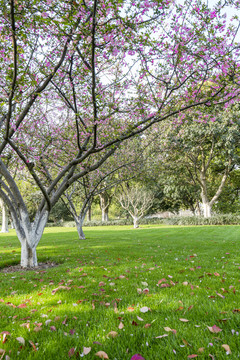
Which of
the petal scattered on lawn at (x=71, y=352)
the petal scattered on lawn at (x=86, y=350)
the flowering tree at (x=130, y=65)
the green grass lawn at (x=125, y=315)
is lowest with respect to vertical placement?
the green grass lawn at (x=125, y=315)

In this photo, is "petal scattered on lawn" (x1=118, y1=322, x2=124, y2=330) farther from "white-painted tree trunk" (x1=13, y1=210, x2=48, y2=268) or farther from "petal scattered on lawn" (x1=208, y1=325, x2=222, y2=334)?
"white-painted tree trunk" (x1=13, y1=210, x2=48, y2=268)

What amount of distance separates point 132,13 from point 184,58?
203cm

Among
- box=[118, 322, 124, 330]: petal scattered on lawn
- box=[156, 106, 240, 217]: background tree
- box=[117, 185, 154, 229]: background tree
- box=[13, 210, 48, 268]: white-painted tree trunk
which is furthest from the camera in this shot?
box=[117, 185, 154, 229]: background tree

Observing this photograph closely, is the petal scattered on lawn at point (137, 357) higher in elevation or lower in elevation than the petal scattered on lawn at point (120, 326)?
higher

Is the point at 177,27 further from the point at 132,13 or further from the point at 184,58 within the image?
the point at 132,13

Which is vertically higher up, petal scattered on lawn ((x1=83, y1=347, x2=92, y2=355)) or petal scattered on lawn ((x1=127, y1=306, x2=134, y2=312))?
petal scattered on lawn ((x1=83, y1=347, x2=92, y2=355))

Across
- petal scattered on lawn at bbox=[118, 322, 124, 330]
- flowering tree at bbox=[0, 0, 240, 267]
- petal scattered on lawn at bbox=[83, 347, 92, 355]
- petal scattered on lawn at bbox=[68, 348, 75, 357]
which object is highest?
flowering tree at bbox=[0, 0, 240, 267]

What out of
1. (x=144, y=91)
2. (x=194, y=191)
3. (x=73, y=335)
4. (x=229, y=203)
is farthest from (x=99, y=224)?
(x=73, y=335)

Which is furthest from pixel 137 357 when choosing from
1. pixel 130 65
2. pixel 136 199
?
pixel 136 199

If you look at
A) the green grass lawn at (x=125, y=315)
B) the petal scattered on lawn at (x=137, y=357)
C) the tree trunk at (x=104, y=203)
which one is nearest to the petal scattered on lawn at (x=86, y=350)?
the green grass lawn at (x=125, y=315)

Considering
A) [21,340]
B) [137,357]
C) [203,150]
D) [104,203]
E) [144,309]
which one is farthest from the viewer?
[104,203]

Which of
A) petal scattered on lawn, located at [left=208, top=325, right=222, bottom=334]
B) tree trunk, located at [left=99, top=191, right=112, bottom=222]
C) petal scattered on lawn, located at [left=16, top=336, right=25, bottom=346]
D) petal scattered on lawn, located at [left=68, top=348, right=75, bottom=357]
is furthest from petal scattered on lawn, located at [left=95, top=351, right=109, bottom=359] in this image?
tree trunk, located at [left=99, top=191, right=112, bottom=222]

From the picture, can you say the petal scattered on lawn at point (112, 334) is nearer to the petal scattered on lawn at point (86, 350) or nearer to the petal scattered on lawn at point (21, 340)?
the petal scattered on lawn at point (86, 350)

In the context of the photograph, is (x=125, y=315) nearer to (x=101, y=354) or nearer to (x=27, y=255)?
(x=101, y=354)
